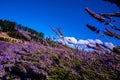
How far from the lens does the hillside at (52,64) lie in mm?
4707

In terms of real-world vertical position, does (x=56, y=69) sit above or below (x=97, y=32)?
below

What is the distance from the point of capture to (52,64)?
5125 mm

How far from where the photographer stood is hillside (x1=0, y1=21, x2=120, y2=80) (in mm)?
4707

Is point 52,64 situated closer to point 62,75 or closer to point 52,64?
point 52,64

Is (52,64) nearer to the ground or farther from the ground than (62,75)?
farther from the ground

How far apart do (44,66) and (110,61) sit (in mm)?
1526

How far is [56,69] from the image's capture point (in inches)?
192

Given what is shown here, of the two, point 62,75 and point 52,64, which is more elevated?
point 52,64

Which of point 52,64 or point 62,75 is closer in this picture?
point 62,75

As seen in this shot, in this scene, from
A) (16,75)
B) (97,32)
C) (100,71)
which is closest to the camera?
(97,32)

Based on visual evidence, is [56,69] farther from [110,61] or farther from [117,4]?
[117,4]

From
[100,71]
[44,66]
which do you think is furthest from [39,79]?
[100,71]

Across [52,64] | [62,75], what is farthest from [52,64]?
[62,75]

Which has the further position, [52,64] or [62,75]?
[52,64]
